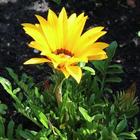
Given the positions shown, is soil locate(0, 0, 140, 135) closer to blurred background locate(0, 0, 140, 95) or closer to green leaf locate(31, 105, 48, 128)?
blurred background locate(0, 0, 140, 95)

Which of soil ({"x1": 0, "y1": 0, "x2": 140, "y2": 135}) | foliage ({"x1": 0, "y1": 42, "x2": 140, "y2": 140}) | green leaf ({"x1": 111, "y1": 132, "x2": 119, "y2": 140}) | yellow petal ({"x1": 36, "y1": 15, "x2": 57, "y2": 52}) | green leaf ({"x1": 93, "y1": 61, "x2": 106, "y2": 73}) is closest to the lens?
yellow petal ({"x1": 36, "y1": 15, "x2": 57, "y2": 52})

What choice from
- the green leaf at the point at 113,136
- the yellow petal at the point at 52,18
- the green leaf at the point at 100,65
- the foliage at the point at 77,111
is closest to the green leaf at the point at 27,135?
the foliage at the point at 77,111

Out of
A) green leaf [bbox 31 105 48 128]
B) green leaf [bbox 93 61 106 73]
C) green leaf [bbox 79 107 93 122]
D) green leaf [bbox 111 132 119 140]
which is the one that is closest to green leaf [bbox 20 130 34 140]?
green leaf [bbox 31 105 48 128]

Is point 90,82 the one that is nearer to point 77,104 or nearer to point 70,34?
point 77,104

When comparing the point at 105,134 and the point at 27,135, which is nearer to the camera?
the point at 105,134

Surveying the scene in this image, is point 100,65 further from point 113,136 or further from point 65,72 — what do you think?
point 65,72

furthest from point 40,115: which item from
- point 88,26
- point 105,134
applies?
point 88,26

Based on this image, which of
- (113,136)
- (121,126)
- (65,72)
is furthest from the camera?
(121,126)

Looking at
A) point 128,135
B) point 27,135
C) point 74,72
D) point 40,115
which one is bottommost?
point 128,135

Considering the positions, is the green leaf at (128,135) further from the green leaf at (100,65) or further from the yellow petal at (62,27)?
the yellow petal at (62,27)
